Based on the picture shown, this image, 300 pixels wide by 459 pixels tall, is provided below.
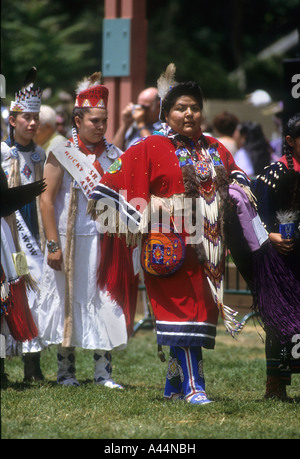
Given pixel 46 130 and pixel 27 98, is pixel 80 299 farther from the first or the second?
pixel 46 130

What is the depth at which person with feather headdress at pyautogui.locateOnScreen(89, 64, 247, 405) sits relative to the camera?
190 inches

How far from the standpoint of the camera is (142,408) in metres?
4.70

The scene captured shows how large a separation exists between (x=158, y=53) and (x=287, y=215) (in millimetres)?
23423

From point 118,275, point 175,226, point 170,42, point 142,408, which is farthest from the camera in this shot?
point 170,42

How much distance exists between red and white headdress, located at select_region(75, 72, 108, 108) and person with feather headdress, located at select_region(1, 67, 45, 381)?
34 centimetres

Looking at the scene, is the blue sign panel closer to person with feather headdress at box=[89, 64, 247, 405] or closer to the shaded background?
person with feather headdress at box=[89, 64, 247, 405]

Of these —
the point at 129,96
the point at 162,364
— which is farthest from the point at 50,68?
the point at 162,364

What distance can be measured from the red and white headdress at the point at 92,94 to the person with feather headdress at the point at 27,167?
1.12 feet

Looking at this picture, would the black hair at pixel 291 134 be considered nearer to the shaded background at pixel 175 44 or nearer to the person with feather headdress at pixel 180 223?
the person with feather headdress at pixel 180 223

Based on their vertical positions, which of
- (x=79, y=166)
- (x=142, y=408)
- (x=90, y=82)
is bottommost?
(x=142, y=408)

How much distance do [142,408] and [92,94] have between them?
2151 mm

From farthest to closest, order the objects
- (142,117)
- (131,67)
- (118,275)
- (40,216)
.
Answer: (131,67) < (142,117) < (40,216) < (118,275)

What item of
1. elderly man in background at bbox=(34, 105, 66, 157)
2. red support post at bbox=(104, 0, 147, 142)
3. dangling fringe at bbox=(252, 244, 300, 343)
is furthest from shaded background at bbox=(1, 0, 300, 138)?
dangling fringe at bbox=(252, 244, 300, 343)

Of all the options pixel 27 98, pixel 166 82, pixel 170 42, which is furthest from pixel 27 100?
pixel 170 42
